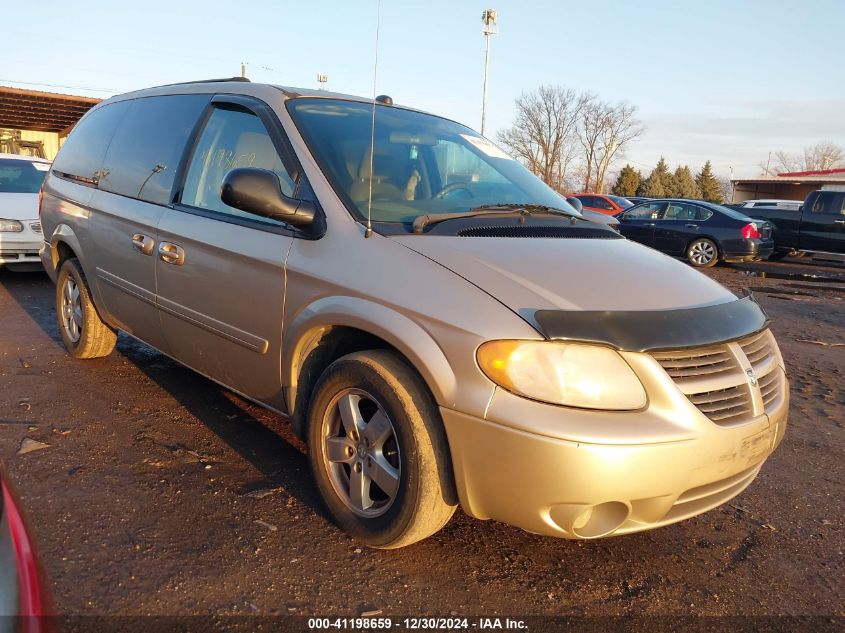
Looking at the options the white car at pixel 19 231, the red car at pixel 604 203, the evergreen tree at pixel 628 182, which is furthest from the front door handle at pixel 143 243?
the evergreen tree at pixel 628 182

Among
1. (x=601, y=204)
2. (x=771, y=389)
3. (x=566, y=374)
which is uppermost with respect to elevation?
(x=601, y=204)

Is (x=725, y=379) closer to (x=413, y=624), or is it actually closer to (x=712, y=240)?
(x=413, y=624)

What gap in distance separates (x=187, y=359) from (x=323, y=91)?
62.7 inches

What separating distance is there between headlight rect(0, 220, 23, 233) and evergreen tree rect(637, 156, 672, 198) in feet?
195

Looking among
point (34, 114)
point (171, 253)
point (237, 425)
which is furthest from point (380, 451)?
point (34, 114)

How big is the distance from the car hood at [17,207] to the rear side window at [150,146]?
14.8ft

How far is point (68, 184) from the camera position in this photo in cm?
482

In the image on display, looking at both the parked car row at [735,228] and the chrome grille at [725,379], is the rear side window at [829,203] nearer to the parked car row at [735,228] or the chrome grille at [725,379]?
the parked car row at [735,228]

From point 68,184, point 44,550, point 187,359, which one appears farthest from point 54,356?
point 44,550

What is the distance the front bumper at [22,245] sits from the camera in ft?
26.1

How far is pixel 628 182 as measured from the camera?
62.1m

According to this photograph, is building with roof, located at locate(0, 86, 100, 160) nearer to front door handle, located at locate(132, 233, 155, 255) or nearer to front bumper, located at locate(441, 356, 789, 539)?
front door handle, located at locate(132, 233, 155, 255)

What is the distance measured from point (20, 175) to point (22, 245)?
1750 millimetres

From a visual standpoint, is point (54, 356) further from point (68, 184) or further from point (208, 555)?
point (208, 555)
